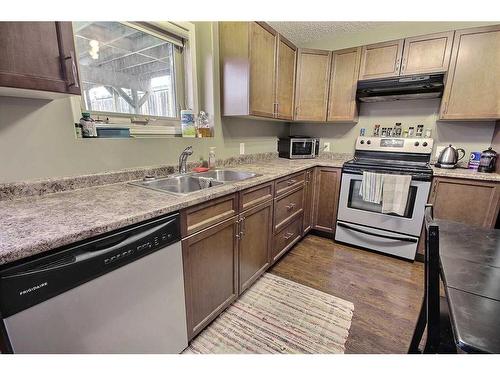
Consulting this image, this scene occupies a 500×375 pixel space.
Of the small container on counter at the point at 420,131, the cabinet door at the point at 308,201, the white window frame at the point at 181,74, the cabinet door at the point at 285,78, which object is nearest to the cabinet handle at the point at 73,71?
the white window frame at the point at 181,74

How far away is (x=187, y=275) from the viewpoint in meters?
1.19

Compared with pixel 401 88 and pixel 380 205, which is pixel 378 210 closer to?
pixel 380 205

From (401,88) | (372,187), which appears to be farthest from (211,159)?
(401,88)

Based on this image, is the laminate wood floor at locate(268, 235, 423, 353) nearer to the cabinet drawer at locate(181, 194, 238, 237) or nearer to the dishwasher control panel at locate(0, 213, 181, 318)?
the cabinet drawer at locate(181, 194, 238, 237)

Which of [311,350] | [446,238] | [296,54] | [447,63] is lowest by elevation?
[311,350]

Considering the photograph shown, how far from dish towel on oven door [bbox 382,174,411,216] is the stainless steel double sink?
1281 mm

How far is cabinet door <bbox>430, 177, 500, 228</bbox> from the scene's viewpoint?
192 centimetres

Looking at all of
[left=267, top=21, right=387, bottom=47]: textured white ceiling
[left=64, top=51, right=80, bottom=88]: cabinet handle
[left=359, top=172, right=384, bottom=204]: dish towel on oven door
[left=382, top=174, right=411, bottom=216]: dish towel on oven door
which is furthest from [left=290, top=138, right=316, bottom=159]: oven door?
[left=64, top=51, right=80, bottom=88]: cabinet handle

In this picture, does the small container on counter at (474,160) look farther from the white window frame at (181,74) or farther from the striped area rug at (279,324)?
the white window frame at (181,74)

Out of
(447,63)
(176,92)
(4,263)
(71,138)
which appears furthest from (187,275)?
(447,63)

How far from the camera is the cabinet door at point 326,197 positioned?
256 cm

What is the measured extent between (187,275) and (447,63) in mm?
2849

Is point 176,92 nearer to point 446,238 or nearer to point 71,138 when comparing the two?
point 71,138

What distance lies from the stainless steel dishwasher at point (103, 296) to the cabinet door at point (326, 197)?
6.31ft
